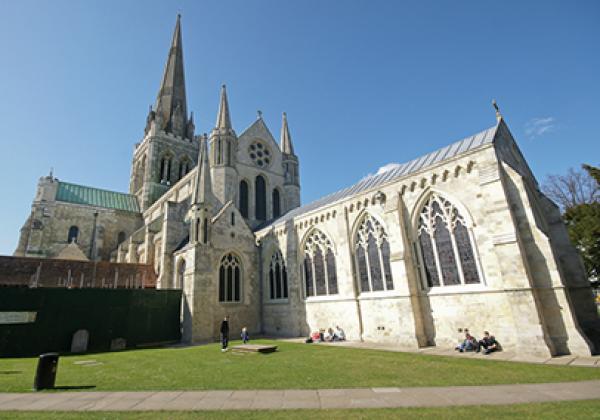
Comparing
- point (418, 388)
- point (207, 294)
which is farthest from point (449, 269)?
point (207, 294)

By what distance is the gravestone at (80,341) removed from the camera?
15414 mm

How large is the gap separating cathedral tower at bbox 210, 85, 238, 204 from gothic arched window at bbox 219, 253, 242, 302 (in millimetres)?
6305

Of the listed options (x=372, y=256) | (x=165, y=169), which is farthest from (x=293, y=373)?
(x=165, y=169)

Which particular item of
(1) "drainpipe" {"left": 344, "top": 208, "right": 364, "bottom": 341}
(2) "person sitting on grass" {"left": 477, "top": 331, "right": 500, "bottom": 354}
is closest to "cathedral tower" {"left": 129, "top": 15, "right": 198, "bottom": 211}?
(1) "drainpipe" {"left": 344, "top": 208, "right": 364, "bottom": 341}

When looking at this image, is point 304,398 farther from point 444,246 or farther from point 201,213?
point 201,213

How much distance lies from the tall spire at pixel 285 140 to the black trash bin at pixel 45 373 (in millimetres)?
28051

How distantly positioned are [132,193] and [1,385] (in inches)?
1502

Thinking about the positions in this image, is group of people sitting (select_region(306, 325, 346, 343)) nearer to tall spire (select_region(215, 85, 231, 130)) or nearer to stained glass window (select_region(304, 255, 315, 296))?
stained glass window (select_region(304, 255, 315, 296))

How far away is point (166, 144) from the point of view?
41438 mm

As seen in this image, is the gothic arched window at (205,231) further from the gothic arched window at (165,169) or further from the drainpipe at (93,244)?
the gothic arched window at (165,169)

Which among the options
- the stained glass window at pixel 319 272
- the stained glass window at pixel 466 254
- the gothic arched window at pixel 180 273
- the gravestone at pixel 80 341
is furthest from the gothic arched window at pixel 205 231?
the stained glass window at pixel 466 254

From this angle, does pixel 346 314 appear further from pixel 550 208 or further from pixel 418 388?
pixel 550 208

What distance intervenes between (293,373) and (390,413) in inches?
152

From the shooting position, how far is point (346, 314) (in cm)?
1641
